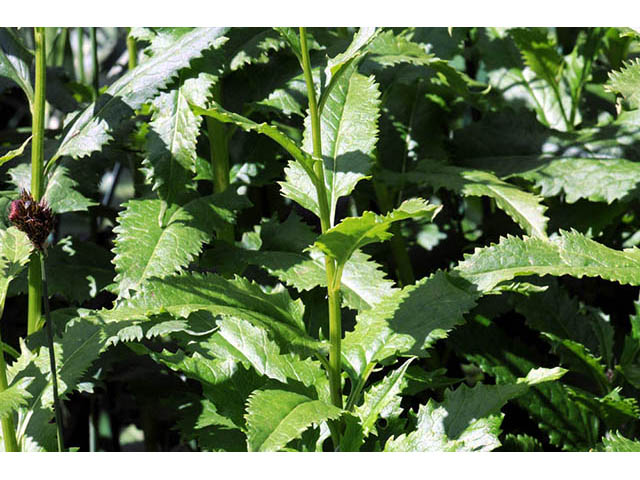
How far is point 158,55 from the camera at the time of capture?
117 centimetres

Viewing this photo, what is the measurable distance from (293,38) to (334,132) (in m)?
0.17

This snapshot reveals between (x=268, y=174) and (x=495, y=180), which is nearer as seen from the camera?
(x=495, y=180)

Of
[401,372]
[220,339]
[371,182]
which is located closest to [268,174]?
[371,182]

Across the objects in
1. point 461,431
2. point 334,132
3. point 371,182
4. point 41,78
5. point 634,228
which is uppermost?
point 41,78

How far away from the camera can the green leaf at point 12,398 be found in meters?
0.86

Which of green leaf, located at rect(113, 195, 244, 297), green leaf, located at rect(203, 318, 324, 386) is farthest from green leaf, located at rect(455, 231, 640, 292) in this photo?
green leaf, located at rect(113, 195, 244, 297)

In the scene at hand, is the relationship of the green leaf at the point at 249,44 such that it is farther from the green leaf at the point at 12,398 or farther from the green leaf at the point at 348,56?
the green leaf at the point at 12,398

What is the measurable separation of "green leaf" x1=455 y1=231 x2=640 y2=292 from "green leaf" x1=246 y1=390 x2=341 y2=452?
0.90ft

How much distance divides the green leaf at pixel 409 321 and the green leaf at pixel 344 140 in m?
0.14

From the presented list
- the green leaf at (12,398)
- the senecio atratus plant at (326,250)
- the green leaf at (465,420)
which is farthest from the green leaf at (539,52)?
the green leaf at (12,398)

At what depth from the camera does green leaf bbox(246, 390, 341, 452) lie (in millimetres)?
785

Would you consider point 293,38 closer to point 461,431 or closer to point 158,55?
point 158,55

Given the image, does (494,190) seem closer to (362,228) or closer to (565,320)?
(565,320)

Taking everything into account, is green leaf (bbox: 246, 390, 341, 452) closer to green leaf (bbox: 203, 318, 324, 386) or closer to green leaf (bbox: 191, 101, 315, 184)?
green leaf (bbox: 203, 318, 324, 386)
